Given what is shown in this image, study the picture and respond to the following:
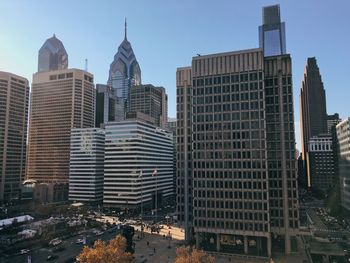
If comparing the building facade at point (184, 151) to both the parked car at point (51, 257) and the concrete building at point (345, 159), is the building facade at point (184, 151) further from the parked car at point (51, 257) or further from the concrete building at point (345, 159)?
the concrete building at point (345, 159)

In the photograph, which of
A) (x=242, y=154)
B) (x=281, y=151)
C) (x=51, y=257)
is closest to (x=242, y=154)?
(x=242, y=154)

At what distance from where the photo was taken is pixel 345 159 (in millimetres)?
181750

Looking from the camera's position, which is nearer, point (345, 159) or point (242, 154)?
point (242, 154)

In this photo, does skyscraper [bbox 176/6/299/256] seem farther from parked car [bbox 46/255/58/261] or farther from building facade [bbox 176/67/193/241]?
parked car [bbox 46/255/58/261]

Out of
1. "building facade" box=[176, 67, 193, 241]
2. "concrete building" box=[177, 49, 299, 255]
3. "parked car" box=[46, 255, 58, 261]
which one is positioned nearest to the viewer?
"parked car" box=[46, 255, 58, 261]

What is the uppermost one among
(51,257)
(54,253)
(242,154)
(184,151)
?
(184,151)

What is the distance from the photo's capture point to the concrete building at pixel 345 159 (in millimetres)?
173238

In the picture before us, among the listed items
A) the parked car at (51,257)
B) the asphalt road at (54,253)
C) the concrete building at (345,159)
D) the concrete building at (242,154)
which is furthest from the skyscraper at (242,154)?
the concrete building at (345,159)

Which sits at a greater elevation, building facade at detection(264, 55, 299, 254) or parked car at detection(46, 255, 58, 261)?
building facade at detection(264, 55, 299, 254)

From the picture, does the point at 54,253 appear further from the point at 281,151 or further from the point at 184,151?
the point at 281,151

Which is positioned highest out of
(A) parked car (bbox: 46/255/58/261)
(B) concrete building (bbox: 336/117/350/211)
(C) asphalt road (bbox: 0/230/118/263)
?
(B) concrete building (bbox: 336/117/350/211)

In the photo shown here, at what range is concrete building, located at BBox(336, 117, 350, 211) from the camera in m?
173

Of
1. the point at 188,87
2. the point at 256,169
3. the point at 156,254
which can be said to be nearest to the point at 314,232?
the point at 256,169

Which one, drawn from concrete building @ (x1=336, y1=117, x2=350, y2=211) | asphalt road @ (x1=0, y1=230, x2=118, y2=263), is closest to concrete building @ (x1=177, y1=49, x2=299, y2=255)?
asphalt road @ (x1=0, y1=230, x2=118, y2=263)
